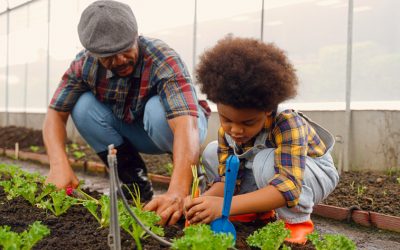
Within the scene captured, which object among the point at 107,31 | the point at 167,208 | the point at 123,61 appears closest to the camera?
the point at 167,208

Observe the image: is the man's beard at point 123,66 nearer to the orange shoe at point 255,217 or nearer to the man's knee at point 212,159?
the man's knee at point 212,159

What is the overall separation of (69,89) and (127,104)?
439mm

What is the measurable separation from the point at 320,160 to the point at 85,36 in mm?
1572

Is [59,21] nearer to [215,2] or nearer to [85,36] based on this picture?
[215,2]

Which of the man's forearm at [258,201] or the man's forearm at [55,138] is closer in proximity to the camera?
the man's forearm at [258,201]

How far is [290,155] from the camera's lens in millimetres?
2176

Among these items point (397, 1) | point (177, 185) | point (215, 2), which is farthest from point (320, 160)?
point (215, 2)

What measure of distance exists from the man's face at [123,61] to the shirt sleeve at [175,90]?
0.60ft

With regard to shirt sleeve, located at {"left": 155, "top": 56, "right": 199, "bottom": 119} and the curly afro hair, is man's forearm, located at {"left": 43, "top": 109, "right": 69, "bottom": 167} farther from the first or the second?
the curly afro hair

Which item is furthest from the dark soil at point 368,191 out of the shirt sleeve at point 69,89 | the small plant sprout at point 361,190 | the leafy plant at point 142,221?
the leafy plant at point 142,221

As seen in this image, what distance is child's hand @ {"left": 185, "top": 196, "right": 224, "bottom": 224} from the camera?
198cm

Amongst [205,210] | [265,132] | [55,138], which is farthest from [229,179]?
[55,138]

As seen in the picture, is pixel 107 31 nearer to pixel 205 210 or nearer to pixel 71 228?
pixel 71 228

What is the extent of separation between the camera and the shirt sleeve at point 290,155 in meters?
2.12
